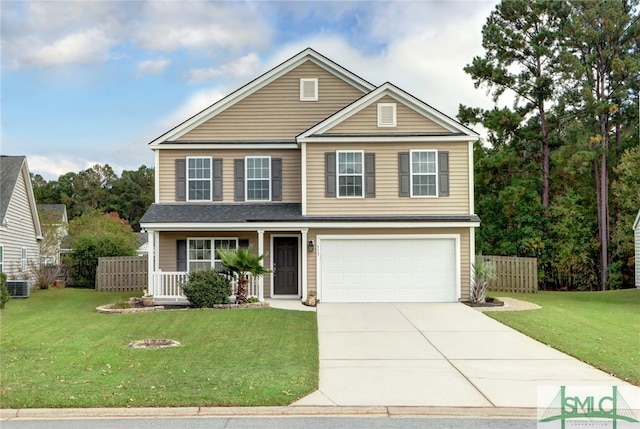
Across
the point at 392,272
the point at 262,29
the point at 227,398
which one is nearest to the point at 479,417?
the point at 227,398

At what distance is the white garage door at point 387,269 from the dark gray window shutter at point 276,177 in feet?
8.42

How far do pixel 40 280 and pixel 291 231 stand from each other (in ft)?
45.4

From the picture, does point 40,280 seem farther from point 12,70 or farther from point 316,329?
point 316,329

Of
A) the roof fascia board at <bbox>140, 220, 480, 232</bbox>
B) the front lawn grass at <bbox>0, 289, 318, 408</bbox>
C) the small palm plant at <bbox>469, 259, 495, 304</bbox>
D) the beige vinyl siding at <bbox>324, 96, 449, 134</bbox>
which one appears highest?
the beige vinyl siding at <bbox>324, 96, 449, 134</bbox>

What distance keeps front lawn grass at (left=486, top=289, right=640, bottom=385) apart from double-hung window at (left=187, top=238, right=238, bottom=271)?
9063mm

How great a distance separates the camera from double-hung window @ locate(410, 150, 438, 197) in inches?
738

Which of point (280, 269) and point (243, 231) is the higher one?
point (243, 231)

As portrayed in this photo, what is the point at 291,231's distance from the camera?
1917 centimetres

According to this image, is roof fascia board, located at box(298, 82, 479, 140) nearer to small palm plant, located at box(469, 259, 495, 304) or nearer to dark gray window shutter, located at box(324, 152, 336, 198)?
dark gray window shutter, located at box(324, 152, 336, 198)

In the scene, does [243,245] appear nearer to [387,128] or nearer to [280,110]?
[280,110]

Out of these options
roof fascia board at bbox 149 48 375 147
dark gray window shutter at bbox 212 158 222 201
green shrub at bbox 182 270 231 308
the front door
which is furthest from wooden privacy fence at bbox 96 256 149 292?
green shrub at bbox 182 270 231 308

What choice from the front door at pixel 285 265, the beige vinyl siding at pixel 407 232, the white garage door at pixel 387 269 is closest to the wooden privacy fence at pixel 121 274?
the front door at pixel 285 265

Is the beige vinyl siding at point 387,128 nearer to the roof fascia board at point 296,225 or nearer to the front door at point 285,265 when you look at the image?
the roof fascia board at point 296,225

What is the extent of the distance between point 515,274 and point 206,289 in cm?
1299
